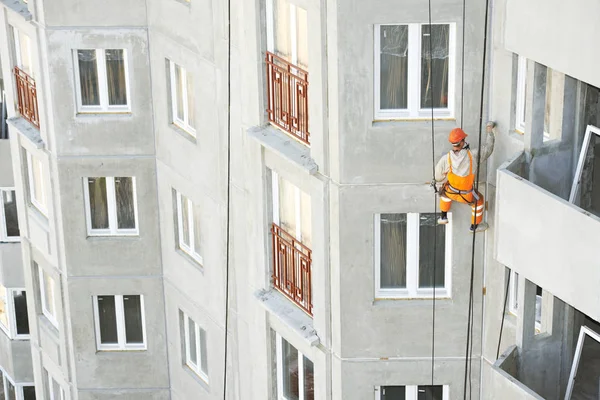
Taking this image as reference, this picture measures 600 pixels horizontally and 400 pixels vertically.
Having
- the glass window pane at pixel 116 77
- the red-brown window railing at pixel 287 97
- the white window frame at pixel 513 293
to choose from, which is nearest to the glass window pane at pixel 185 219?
the glass window pane at pixel 116 77

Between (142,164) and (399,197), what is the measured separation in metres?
9.91

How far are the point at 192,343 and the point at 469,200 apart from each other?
1195 cm

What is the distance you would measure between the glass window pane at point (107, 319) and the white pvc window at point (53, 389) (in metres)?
2.89

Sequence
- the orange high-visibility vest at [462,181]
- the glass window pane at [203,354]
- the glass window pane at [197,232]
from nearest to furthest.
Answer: the orange high-visibility vest at [462,181] → the glass window pane at [197,232] → the glass window pane at [203,354]

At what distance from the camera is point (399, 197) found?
28500 millimetres

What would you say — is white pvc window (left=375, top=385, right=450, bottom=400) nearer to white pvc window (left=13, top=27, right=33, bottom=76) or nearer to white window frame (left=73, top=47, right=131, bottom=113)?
white window frame (left=73, top=47, right=131, bottom=113)

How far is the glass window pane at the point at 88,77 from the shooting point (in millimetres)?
36469

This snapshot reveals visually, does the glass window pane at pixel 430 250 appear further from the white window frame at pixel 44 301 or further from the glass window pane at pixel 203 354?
the white window frame at pixel 44 301

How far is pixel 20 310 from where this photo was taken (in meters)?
46.4

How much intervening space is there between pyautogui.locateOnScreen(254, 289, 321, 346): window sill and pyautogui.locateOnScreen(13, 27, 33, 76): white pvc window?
9658mm

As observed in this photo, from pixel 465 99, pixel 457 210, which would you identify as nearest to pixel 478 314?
pixel 457 210

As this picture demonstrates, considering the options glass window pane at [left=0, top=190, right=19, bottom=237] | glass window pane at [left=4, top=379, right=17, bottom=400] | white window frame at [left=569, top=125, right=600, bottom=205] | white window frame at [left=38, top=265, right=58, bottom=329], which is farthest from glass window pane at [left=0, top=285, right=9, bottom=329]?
white window frame at [left=569, top=125, right=600, bottom=205]

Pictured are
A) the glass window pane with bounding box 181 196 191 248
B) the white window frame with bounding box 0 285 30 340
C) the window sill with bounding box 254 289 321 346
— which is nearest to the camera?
the window sill with bounding box 254 289 321 346

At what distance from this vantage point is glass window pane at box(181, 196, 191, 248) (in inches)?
1425
